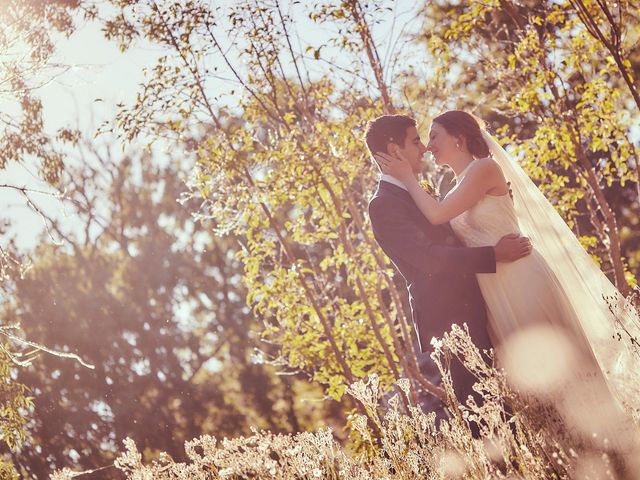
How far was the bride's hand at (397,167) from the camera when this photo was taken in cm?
375

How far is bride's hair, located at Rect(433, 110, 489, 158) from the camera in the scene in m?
3.98

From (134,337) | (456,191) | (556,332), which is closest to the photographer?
(556,332)

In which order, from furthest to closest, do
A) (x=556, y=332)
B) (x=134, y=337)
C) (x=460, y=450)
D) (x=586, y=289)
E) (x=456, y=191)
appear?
(x=134, y=337) < (x=586, y=289) < (x=456, y=191) < (x=556, y=332) < (x=460, y=450)

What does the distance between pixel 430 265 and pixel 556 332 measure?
0.75 meters

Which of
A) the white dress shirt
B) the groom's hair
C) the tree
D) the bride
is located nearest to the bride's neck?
the bride

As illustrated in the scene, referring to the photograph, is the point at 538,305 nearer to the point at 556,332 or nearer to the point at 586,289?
the point at 556,332

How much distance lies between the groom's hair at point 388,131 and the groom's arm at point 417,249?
427mm

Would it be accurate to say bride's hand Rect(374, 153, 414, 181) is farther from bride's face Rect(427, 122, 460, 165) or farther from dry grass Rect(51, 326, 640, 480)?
dry grass Rect(51, 326, 640, 480)

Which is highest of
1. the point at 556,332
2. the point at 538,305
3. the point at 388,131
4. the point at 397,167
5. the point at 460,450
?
the point at 388,131

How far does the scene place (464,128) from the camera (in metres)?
4.01

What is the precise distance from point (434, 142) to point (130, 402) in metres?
17.7

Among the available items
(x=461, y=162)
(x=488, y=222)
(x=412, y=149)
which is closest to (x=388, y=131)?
(x=412, y=149)

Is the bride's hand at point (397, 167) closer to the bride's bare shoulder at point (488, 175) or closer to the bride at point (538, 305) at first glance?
the bride at point (538, 305)

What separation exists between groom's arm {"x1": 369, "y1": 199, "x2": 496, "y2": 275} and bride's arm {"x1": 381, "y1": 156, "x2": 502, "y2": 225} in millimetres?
117
